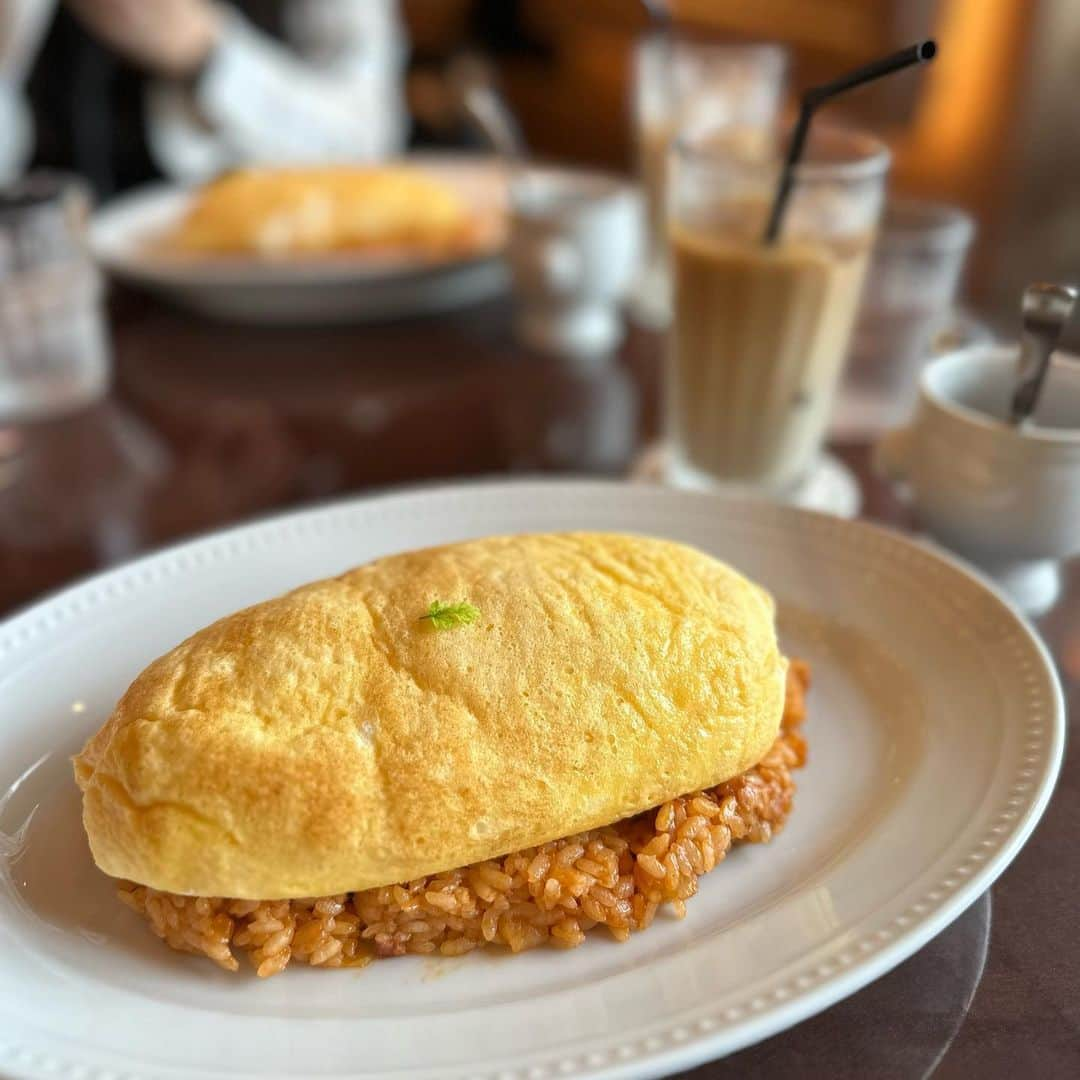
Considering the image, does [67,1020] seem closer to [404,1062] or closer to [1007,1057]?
[404,1062]

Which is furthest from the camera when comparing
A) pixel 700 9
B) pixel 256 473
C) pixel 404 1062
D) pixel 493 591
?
pixel 700 9

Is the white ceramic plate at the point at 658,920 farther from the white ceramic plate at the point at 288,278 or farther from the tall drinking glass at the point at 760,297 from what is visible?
the white ceramic plate at the point at 288,278

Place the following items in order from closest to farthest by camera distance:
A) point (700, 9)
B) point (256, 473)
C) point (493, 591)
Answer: point (493, 591), point (256, 473), point (700, 9)

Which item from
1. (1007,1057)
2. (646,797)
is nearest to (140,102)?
(646,797)

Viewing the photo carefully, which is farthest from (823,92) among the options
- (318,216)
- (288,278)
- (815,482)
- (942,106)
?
(942,106)

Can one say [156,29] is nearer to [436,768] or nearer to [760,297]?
[760,297]

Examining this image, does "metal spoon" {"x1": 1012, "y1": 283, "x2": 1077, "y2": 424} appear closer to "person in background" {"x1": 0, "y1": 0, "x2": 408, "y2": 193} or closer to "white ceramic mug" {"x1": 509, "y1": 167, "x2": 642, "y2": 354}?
"white ceramic mug" {"x1": 509, "y1": 167, "x2": 642, "y2": 354}

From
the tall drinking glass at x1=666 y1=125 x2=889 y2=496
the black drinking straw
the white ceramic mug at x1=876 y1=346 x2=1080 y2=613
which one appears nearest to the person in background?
the tall drinking glass at x1=666 y1=125 x2=889 y2=496

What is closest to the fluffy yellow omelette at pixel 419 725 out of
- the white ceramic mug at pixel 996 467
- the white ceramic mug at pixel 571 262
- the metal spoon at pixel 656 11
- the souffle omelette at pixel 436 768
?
the souffle omelette at pixel 436 768

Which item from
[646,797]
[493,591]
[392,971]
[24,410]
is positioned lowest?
[24,410]
